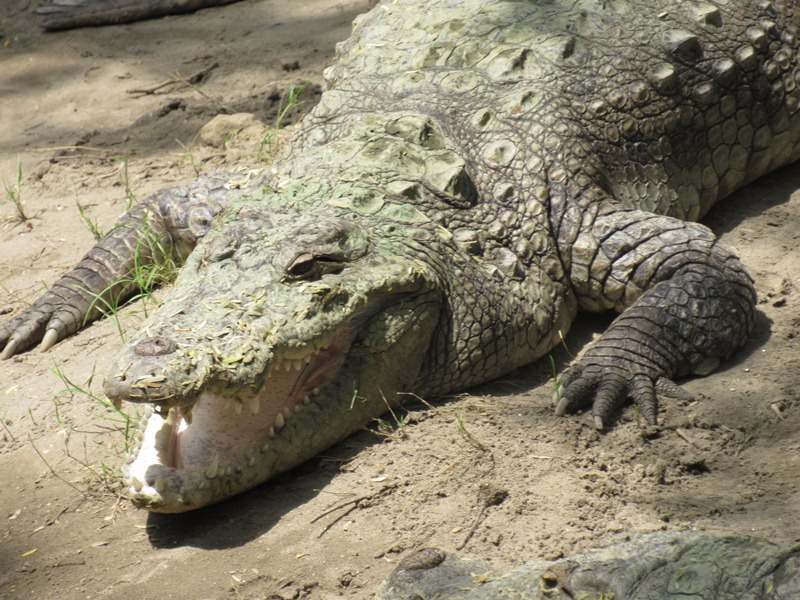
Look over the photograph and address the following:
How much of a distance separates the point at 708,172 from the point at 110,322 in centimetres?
279

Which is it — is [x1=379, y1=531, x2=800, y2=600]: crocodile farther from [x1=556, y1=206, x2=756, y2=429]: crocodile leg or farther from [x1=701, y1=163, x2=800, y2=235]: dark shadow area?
[x1=701, y1=163, x2=800, y2=235]: dark shadow area

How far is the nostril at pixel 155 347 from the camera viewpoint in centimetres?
340

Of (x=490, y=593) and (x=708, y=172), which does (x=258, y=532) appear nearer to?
(x=490, y=593)

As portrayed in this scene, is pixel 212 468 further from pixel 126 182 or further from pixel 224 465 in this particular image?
pixel 126 182

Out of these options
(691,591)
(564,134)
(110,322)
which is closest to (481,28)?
(564,134)

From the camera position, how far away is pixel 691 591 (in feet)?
7.95

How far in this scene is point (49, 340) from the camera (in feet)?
16.8

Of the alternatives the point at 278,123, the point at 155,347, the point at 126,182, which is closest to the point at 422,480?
the point at 155,347

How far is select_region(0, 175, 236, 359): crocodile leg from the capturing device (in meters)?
5.18

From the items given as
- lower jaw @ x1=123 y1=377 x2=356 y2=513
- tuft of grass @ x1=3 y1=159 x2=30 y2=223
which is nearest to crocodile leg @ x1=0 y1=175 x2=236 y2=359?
tuft of grass @ x1=3 y1=159 x2=30 y2=223

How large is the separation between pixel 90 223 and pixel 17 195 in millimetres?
851

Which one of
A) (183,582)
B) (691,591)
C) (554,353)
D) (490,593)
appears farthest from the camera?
(554,353)

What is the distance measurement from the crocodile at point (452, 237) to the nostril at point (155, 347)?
0.01 m

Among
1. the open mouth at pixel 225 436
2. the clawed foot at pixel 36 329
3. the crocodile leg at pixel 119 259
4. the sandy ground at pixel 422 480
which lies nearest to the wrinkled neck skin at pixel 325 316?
the open mouth at pixel 225 436
